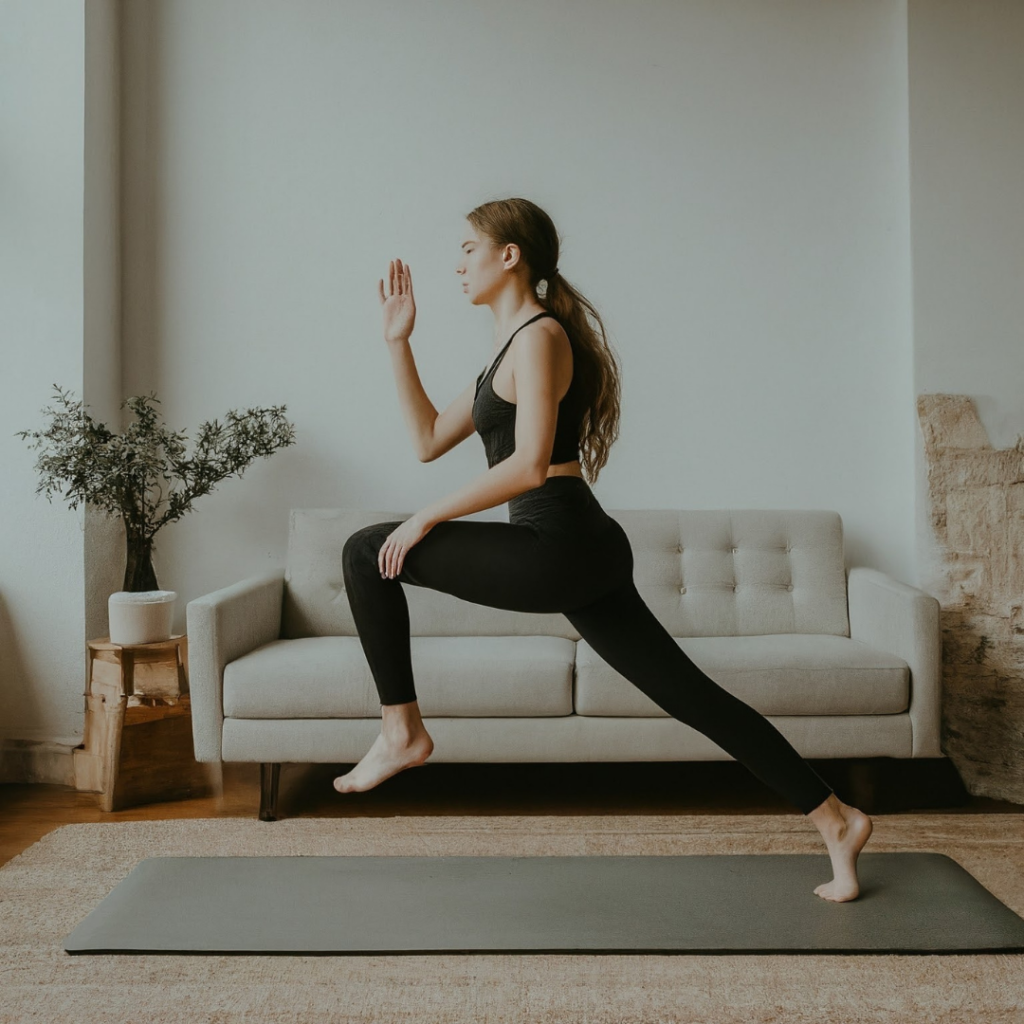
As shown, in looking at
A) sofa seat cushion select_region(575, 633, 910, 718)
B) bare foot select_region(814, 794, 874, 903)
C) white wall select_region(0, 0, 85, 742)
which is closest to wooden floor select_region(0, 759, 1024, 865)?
sofa seat cushion select_region(575, 633, 910, 718)

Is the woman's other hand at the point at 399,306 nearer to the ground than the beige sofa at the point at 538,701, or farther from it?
farther from it

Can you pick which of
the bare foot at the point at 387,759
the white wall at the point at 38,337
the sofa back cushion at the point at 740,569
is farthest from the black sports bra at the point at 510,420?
the white wall at the point at 38,337

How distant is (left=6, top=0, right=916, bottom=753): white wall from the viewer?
362 centimetres

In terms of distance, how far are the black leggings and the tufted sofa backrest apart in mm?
1273

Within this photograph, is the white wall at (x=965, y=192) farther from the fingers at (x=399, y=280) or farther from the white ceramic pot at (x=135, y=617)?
the white ceramic pot at (x=135, y=617)

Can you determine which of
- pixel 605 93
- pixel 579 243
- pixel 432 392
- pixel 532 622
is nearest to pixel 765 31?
pixel 605 93

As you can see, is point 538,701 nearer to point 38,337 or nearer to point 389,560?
point 389,560

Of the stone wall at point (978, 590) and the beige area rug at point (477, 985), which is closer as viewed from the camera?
the beige area rug at point (477, 985)

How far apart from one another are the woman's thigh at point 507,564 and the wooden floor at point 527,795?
1165 mm

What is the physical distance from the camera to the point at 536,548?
1.81m

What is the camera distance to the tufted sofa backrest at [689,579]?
10.6ft

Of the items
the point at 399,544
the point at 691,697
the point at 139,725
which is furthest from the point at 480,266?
the point at 139,725

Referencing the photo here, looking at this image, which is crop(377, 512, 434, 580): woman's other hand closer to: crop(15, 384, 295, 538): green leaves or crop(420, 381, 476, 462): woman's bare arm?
crop(420, 381, 476, 462): woman's bare arm

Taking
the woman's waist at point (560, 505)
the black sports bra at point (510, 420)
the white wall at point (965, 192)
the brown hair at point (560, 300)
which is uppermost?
the white wall at point (965, 192)
